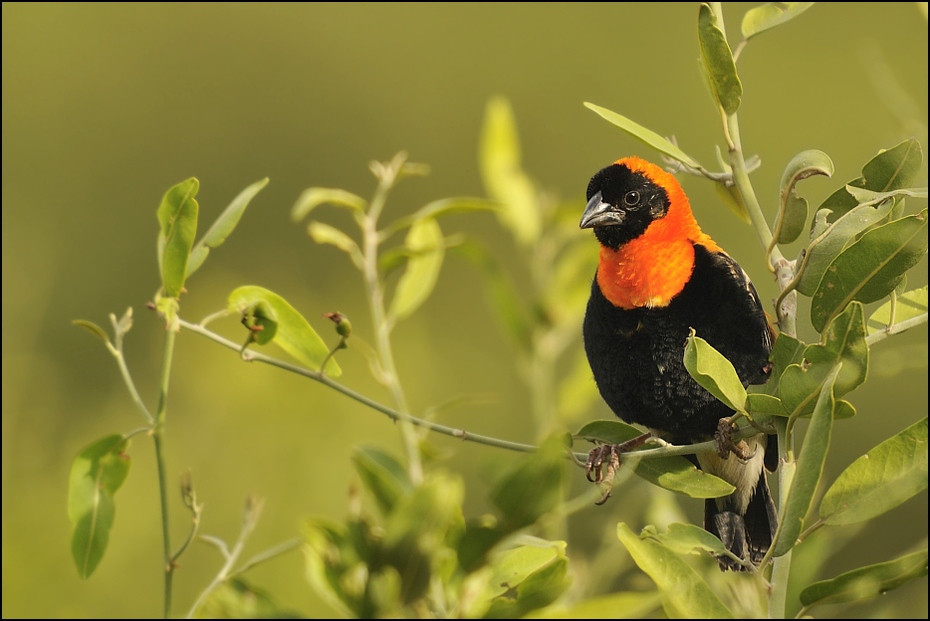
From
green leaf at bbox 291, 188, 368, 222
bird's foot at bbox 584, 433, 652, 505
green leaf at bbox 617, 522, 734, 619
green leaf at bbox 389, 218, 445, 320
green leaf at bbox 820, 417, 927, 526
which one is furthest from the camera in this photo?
bird's foot at bbox 584, 433, 652, 505

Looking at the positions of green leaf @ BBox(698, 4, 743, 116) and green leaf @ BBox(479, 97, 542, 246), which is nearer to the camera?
green leaf @ BBox(698, 4, 743, 116)

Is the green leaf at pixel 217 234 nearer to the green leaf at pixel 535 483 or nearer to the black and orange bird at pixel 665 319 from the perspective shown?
the green leaf at pixel 535 483

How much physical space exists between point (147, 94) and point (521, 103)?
18.1ft

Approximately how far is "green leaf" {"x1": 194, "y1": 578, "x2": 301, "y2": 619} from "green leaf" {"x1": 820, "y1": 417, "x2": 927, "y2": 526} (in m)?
0.71

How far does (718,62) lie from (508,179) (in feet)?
4.37

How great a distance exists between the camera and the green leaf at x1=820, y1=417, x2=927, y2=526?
1.13 metres

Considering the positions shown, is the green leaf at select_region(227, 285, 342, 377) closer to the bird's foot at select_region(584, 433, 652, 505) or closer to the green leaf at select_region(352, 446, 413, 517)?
the green leaf at select_region(352, 446, 413, 517)

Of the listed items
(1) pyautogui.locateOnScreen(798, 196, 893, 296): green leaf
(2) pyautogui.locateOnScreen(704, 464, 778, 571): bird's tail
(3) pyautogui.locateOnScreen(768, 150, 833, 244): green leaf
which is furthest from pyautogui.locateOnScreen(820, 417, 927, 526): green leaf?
(2) pyautogui.locateOnScreen(704, 464, 778, 571): bird's tail

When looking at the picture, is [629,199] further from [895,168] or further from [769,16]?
[895,168]

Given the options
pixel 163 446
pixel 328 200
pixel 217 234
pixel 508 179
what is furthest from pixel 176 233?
pixel 508 179

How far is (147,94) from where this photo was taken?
54.0 feet

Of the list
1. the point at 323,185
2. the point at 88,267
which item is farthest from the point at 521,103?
the point at 88,267

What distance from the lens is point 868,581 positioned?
47.4 inches

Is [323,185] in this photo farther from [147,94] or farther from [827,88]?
[827,88]
